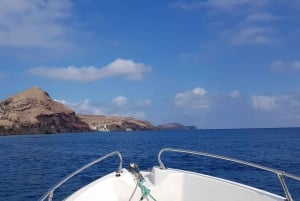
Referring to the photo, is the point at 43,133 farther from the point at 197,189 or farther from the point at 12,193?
the point at 197,189

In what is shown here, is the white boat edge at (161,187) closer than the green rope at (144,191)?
Yes

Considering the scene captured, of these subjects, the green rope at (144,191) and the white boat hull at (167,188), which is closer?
the white boat hull at (167,188)

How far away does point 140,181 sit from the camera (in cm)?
699

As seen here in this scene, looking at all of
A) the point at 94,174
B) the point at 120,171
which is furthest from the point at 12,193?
the point at 120,171

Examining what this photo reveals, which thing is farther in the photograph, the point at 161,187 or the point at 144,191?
the point at 161,187

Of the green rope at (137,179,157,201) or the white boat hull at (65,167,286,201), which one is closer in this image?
the white boat hull at (65,167,286,201)

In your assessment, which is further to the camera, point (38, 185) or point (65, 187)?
point (38, 185)

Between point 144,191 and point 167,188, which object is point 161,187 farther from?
point 144,191

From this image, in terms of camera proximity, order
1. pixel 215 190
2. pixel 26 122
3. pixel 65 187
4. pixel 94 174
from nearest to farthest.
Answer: pixel 215 190
pixel 65 187
pixel 94 174
pixel 26 122

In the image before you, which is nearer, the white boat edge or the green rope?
the white boat edge

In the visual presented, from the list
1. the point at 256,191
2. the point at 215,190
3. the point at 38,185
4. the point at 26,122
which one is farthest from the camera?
the point at 26,122

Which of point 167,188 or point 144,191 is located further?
point 167,188

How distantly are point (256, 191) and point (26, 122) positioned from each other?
199782 millimetres

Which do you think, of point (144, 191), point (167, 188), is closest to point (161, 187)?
point (167, 188)
